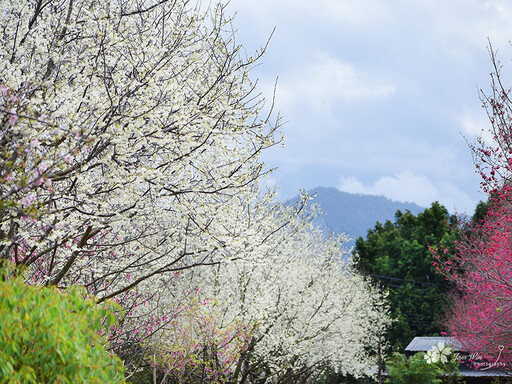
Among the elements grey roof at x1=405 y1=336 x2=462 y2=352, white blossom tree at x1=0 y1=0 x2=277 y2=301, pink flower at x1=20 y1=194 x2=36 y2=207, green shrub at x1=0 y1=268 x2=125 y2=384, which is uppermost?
white blossom tree at x1=0 y1=0 x2=277 y2=301

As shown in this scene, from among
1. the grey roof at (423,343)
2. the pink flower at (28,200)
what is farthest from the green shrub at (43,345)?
the grey roof at (423,343)

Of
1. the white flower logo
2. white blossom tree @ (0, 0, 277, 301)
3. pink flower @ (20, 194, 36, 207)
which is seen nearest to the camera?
pink flower @ (20, 194, 36, 207)

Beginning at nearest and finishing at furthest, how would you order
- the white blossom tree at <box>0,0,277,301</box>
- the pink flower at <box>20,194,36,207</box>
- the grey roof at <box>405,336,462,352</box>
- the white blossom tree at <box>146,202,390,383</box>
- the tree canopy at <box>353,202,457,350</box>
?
the pink flower at <box>20,194,36,207</box>, the white blossom tree at <box>0,0,277,301</box>, the white blossom tree at <box>146,202,390,383</box>, the grey roof at <box>405,336,462,352</box>, the tree canopy at <box>353,202,457,350</box>

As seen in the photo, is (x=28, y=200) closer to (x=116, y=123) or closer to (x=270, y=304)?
(x=116, y=123)

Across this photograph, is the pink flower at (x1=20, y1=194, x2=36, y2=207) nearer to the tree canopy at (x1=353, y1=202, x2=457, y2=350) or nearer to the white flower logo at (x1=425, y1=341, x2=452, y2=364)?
the white flower logo at (x1=425, y1=341, x2=452, y2=364)

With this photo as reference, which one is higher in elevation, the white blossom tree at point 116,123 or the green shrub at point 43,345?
the white blossom tree at point 116,123

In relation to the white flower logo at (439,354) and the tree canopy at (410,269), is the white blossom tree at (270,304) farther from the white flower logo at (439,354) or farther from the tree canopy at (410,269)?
the tree canopy at (410,269)

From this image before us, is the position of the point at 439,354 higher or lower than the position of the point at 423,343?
higher

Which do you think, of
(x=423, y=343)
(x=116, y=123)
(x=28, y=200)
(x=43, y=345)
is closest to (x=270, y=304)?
(x=116, y=123)

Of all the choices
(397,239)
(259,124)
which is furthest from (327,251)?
(397,239)

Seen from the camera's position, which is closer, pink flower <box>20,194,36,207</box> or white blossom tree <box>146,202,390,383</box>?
pink flower <box>20,194,36,207</box>

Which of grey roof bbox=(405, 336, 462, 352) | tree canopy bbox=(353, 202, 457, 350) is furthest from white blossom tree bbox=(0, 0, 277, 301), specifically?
tree canopy bbox=(353, 202, 457, 350)

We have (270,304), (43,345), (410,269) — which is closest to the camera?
(43,345)

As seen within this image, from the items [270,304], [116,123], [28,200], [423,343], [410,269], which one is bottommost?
[423,343]
